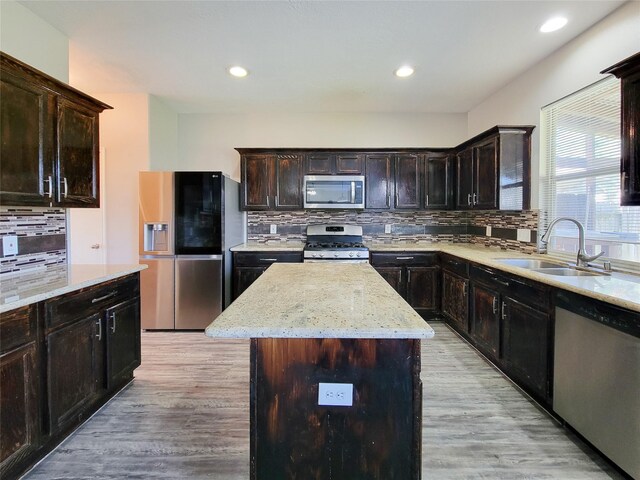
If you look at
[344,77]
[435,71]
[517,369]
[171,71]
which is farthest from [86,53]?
[517,369]

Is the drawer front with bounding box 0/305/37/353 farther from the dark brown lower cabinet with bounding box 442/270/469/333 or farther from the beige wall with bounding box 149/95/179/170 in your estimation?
the dark brown lower cabinet with bounding box 442/270/469/333

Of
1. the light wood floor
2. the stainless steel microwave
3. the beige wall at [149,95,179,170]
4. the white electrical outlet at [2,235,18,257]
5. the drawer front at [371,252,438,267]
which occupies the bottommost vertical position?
the light wood floor

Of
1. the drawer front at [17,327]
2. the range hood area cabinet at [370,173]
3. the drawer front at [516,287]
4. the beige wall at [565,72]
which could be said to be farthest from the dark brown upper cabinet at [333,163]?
the drawer front at [17,327]

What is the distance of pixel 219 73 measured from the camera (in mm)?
3189

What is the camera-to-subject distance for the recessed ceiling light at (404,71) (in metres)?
3.06

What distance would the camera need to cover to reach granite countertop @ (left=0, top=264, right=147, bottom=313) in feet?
5.02

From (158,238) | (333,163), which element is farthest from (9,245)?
(333,163)

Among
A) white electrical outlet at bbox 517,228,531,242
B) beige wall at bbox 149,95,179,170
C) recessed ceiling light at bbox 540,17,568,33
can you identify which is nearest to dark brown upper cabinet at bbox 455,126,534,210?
white electrical outlet at bbox 517,228,531,242

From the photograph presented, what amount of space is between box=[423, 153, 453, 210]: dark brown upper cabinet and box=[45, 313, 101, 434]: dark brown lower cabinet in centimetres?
379

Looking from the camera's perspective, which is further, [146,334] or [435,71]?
[146,334]

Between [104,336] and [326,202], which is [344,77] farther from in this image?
A: [104,336]

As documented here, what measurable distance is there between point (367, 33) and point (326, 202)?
78.6 inches

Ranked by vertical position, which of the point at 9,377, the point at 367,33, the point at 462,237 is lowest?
the point at 9,377

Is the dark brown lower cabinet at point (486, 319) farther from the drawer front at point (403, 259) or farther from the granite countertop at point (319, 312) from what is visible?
the granite countertop at point (319, 312)
